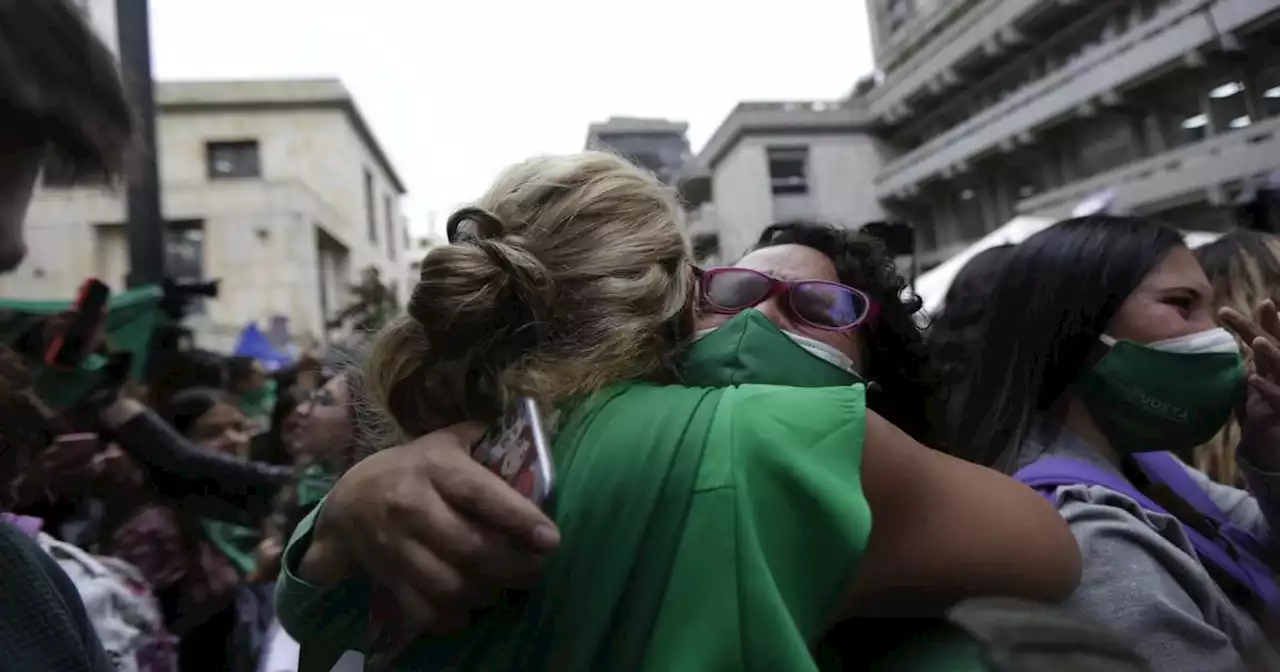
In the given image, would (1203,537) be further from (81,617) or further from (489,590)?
(81,617)

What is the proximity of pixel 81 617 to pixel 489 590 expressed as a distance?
0.80 m

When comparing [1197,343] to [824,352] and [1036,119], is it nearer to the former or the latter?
[824,352]

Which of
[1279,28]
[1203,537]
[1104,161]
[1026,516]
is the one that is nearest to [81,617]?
[1026,516]

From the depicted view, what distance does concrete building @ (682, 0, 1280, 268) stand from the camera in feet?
31.1

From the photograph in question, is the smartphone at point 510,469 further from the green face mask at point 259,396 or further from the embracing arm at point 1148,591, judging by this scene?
the green face mask at point 259,396

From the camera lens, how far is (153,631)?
2.18 m

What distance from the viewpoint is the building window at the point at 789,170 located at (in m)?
18.2

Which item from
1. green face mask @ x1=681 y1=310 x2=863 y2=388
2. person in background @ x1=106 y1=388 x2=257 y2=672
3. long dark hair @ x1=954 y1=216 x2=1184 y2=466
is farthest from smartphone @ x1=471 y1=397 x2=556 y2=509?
person in background @ x1=106 y1=388 x2=257 y2=672

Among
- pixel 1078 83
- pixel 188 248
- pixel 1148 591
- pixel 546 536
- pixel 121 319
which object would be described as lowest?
pixel 1148 591

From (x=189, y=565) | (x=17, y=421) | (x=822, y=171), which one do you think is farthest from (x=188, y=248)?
(x=17, y=421)

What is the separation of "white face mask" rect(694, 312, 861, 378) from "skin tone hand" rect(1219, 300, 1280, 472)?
3.08 feet

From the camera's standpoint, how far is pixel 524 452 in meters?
0.91

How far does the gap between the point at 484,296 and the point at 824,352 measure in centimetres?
61

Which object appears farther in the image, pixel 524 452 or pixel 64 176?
pixel 64 176
